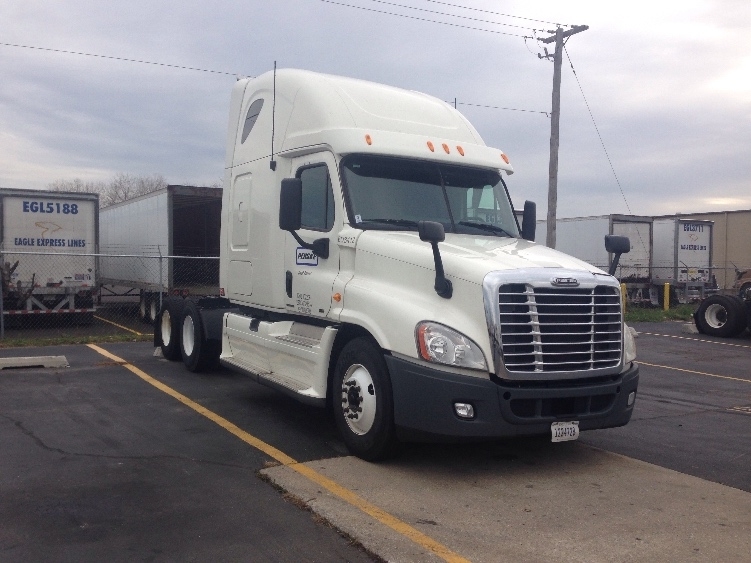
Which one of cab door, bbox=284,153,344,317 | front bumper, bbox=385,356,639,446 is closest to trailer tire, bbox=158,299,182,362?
cab door, bbox=284,153,344,317

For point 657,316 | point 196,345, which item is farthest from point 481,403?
point 657,316

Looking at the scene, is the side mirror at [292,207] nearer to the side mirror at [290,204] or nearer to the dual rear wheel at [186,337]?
the side mirror at [290,204]

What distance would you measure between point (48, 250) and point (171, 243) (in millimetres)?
3475

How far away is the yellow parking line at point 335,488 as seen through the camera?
465 centimetres

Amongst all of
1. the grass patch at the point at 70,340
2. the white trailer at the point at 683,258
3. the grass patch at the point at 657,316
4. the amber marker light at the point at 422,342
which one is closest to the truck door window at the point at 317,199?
the amber marker light at the point at 422,342

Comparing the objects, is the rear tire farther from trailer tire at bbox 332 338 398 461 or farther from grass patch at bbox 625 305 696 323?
trailer tire at bbox 332 338 398 461

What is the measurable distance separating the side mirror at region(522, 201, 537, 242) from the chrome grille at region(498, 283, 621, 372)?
1.89 metres

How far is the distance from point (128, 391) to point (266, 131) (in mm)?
3764

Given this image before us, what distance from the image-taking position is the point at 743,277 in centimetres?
2138

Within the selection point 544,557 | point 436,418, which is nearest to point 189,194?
point 436,418

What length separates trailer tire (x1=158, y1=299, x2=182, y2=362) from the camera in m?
11.9

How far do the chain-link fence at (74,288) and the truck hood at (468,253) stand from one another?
34.7ft

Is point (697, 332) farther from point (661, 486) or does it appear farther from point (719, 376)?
point (661, 486)

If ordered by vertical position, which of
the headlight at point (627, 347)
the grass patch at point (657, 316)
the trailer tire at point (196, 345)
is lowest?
the grass patch at point (657, 316)
